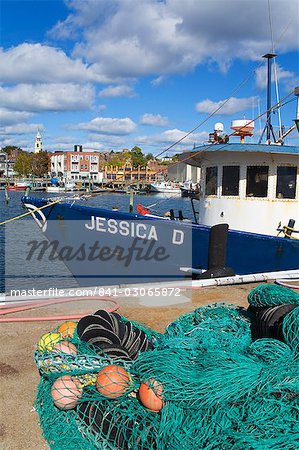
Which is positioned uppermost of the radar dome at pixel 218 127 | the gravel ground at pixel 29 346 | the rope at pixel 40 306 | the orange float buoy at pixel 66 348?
the radar dome at pixel 218 127

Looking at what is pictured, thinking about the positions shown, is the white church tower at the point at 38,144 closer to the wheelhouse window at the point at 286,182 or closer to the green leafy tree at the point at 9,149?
the green leafy tree at the point at 9,149

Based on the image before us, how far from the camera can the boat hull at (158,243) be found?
9352 mm

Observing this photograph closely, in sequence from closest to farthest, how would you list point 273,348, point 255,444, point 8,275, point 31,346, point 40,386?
1. point 255,444
2. point 273,348
3. point 40,386
4. point 31,346
5. point 8,275

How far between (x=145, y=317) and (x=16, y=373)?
1855mm

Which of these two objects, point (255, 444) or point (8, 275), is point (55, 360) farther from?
point (8, 275)

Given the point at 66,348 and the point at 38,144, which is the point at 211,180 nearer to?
the point at 66,348

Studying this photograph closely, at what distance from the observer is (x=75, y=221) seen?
11023 millimetres

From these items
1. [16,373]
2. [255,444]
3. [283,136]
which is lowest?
[16,373]

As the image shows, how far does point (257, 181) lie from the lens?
33.1ft

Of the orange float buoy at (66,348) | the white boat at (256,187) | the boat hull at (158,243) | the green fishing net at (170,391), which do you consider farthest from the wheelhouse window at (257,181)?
the orange float buoy at (66,348)

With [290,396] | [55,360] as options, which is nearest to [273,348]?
[290,396]

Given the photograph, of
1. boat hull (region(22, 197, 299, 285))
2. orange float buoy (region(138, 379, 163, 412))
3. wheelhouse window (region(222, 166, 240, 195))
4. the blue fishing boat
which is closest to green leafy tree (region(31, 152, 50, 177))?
boat hull (region(22, 197, 299, 285))

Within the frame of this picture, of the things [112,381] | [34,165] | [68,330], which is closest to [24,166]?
[34,165]

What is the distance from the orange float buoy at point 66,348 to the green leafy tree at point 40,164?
5067 inches
